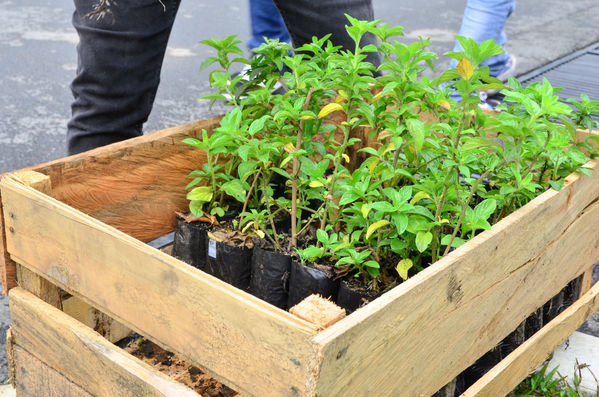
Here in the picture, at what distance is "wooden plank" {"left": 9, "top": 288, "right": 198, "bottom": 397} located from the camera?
1338mm

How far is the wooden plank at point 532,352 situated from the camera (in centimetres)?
162

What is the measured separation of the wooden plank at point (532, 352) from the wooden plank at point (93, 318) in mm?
941

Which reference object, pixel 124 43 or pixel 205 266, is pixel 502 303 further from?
pixel 124 43

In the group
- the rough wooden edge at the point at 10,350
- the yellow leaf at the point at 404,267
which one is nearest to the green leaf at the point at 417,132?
the yellow leaf at the point at 404,267

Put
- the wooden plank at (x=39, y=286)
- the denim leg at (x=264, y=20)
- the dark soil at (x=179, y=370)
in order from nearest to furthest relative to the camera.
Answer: the wooden plank at (x=39, y=286) < the dark soil at (x=179, y=370) < the denim leg at (x=264, y=20)

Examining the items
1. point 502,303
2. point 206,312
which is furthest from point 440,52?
point 206,312

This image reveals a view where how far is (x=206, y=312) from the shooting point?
121cm

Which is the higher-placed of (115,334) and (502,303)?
(502,303)

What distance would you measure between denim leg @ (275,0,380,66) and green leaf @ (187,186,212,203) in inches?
28.3

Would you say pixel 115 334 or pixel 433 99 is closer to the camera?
pixel 433 99

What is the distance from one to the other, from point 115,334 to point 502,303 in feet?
3.38

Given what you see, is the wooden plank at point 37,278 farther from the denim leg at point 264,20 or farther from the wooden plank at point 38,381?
the denim leg at point 264,20

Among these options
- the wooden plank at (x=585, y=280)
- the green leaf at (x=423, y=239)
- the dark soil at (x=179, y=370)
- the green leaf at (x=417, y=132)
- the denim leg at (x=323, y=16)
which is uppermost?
the denim leg at (x=323, y=16)

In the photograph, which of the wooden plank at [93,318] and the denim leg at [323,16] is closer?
the wooden plank at [93,318]
